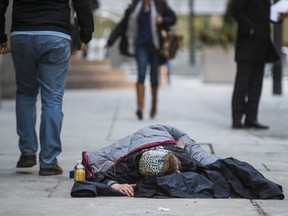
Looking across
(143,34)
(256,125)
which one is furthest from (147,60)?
(256,125)

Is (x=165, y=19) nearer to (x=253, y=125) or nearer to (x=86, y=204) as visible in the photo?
(x=253, y=125)

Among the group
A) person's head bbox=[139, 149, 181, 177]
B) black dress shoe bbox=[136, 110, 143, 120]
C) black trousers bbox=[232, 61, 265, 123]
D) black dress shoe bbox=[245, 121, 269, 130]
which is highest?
person's head bbox=[139, 149, 181, 177]

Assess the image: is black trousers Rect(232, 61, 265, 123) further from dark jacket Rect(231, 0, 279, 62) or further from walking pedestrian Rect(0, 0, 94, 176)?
Answer: walking pedestrian Rect(0, 0, 94, 176)

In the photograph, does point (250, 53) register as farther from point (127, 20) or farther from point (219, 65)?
point (219, 65)

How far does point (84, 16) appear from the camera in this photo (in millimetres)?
6988

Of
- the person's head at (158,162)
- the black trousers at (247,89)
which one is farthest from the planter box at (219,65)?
the person's head at (158,162)

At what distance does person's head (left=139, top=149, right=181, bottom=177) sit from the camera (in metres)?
6.06

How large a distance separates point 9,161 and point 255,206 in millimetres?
2837

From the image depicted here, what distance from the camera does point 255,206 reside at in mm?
5695

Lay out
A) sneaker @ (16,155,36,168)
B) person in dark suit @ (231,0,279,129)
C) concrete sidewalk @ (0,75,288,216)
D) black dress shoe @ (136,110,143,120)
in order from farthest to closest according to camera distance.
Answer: black dress shoe @ (136,110,143,120)
person in dark suit @ (231,0,279,129)
sneaker @ (16,155,36,168)
concrete sidewalk @ (0,75,288,216)

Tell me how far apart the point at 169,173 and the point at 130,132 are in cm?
406

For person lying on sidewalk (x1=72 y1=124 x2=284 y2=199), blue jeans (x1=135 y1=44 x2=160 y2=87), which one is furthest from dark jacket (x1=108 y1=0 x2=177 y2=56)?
person lying on sidewalk (x1=72 y1=124 x2=284 y2=199)

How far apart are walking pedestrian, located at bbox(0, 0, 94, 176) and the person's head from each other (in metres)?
1.09

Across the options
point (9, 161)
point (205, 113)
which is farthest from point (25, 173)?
point (205, 113)
